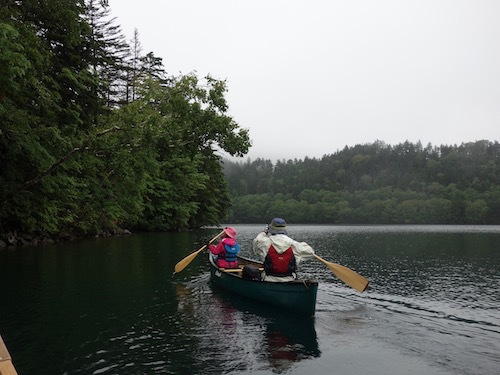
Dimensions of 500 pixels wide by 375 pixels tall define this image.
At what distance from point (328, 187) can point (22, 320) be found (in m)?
156

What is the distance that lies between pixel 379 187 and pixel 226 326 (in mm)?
151377

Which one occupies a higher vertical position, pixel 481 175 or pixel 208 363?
pixel 481 175

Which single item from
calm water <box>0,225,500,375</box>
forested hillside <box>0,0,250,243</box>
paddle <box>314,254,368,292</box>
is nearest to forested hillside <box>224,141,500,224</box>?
forested hillside <box>0,0,250,243</box>

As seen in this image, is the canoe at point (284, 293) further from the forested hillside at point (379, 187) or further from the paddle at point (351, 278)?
the forested hillside at point (379, 187)

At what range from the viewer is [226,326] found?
10117 mm

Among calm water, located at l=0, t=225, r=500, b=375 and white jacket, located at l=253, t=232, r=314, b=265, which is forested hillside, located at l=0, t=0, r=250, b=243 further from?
white jacket, located at l=253, t=232, r=314, b=265

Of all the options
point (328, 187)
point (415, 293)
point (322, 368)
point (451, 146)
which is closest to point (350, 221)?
point (328, 187)

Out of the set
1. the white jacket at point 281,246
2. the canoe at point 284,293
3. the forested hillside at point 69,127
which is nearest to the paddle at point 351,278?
the white jacket at point 281,246

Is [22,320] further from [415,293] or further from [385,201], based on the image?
[385,201]

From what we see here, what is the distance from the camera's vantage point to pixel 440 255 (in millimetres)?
27578

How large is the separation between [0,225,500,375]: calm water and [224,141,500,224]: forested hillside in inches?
3352

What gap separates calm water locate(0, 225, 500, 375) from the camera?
764cm

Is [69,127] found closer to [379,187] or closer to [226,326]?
[226,326]

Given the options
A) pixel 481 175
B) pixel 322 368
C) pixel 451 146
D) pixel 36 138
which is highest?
pixel 451 146
